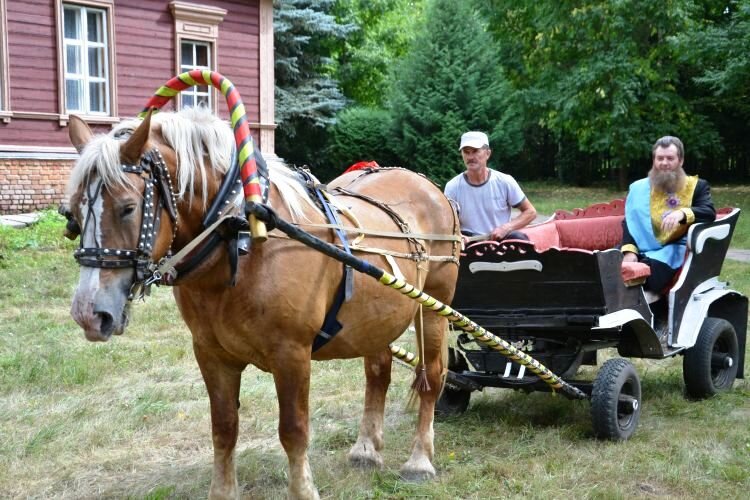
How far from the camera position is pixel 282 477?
4.00 m

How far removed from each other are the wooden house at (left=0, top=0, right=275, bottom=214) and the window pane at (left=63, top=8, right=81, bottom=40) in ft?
0.06

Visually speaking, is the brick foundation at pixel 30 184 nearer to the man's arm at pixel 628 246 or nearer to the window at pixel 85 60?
the window at pixel 85 60

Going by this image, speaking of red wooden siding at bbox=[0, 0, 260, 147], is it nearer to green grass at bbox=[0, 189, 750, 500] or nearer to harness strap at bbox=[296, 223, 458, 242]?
green grass at bbox=[0, 189, 750, 500]

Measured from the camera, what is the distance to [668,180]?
5180 mm

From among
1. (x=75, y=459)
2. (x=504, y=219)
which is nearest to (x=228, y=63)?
(x=504, y=219)

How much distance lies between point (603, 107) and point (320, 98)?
7.87 metres

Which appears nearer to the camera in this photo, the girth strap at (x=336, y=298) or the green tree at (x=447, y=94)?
the girth strap at (x=336, y=298)

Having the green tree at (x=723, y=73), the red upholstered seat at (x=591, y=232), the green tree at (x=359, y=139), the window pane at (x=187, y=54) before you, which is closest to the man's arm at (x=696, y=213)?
the red upholstered seat at (x=591, y=232)

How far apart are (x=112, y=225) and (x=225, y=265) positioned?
47 centimetres

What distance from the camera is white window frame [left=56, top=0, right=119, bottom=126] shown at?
42.7 ft

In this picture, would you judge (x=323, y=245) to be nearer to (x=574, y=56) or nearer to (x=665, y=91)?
(x=665, y=91)

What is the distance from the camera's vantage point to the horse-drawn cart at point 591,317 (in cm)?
448

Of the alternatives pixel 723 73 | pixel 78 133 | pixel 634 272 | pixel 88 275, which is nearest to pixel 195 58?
pixel 723 73

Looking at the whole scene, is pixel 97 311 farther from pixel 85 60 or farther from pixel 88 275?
pixel 85 60
